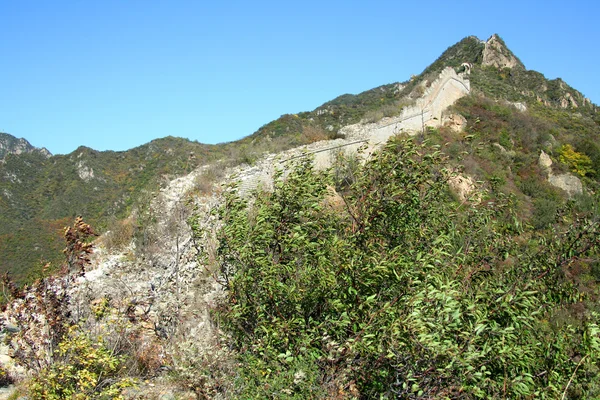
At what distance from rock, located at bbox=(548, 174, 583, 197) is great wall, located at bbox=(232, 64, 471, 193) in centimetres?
697

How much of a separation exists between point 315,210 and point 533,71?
60.7 meters

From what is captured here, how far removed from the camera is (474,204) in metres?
5.70

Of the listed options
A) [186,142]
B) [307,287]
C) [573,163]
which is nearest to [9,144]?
[186,142]

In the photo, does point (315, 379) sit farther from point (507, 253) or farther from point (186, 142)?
point (186, 142)

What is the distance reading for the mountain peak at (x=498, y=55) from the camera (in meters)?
55.8

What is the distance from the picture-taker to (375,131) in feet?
65.0

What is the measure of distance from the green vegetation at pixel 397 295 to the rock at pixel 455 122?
2068 cm

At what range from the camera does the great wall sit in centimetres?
1398

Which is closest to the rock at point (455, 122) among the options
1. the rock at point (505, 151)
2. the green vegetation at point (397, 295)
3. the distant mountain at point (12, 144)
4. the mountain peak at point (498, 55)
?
the rock at point (505, 151)

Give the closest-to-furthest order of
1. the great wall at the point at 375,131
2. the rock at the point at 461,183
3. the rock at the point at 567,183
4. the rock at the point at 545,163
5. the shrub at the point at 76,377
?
1. the shrub at the point at 76,377
2. the rock at the point at 461,183
3. the great wall at the point at 375,131
4. the rock at the point at 567,183
5. the rock at the point at 545,163

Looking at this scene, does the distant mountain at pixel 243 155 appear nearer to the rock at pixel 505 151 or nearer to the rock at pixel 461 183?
the rock at pixel 505 151

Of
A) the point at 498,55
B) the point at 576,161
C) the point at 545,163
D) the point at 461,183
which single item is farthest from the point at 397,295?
the point at 498,55

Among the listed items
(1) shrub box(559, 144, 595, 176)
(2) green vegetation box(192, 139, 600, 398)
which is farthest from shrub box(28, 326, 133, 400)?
(1) shrub box(559, 144, 595, 176)

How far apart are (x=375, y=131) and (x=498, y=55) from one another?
44.6 m
